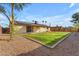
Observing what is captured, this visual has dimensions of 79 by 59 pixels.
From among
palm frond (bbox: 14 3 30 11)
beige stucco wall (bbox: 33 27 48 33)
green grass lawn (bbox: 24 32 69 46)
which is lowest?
green grass lawn (bbox: 24 32 69 46)

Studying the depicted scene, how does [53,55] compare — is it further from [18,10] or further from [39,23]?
[18,10]

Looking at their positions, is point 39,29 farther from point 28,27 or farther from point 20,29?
point 20,29

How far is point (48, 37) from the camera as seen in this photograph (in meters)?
5.26

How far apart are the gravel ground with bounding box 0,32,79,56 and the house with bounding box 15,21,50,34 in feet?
0.61

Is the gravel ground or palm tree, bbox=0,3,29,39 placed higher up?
palm tree, bbox=0,3,29,39

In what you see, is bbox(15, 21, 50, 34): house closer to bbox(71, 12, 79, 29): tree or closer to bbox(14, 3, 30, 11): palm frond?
bbox(14, 3, 30, 11): palm frond

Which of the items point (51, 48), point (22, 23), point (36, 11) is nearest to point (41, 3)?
point (36, 11)

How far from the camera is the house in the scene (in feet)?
17.3

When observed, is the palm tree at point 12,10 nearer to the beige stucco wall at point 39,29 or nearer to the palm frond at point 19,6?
the palm frond at point 19,6

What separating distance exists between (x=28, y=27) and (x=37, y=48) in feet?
1.57

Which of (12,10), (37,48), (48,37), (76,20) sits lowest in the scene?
(37,48)

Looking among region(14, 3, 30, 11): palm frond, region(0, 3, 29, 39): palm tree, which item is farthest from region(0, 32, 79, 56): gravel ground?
region(14, 3, 30, 11): palm frond

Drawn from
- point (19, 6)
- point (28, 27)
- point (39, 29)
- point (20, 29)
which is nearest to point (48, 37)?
point (39, 29)

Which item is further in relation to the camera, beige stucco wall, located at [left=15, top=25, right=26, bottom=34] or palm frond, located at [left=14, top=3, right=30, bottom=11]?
beige stucco wall, located at [left=15, top=25, right=26, bottom=34]
